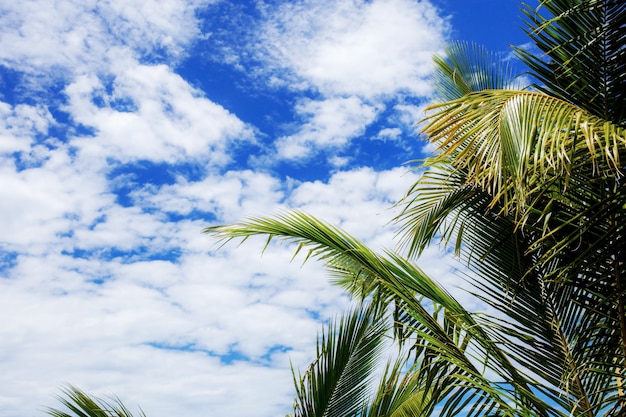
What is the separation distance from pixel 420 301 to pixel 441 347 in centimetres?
37

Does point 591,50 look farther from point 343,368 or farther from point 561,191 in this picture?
point 343,368

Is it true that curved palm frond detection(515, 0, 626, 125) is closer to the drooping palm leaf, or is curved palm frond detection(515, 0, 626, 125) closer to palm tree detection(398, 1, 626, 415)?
palm tree detection(398, 1, 626, 415)

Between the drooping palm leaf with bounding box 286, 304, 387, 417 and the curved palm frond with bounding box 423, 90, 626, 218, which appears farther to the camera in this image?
the drooping palm leaf with bounding box 286, 304, 387, 417

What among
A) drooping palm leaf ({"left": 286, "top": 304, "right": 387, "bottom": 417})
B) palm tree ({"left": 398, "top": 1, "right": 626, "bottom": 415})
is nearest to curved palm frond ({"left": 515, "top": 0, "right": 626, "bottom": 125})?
palm tree ({"left": 398, "top": 1, "right": 626, "bottom": 415})

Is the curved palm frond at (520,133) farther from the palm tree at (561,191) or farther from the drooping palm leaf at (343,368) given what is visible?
the drooping palm leaf at (343,368)

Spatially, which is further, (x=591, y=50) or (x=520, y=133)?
(x=591, y=50)

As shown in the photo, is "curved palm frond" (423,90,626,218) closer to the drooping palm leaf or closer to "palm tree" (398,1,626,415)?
"palm tree" (398,1,626,415)

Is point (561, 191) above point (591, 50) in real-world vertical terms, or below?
below

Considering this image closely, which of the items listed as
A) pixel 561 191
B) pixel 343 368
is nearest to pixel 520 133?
pixel 561 191

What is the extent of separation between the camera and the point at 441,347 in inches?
142

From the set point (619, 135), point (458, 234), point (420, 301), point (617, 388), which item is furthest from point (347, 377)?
point (619, 135)

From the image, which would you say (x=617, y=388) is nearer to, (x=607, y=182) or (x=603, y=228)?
(x=603, y=228)

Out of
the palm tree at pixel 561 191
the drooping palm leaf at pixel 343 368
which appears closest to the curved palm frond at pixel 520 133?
the palm tree at pixel 561 191

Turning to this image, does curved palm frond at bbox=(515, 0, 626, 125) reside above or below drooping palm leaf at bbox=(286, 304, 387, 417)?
above
